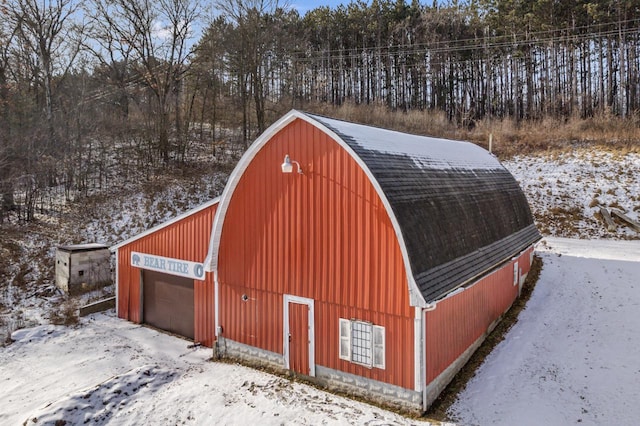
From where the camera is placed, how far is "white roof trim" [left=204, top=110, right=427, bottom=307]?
7.38 meters

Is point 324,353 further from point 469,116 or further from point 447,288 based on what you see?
point 469,116

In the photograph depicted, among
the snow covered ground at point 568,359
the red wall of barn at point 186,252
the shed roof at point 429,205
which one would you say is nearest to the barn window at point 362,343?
the shed roof at point 429,205

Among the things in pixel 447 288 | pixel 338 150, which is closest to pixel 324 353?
pixel 447 288

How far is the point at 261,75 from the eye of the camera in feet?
87.8

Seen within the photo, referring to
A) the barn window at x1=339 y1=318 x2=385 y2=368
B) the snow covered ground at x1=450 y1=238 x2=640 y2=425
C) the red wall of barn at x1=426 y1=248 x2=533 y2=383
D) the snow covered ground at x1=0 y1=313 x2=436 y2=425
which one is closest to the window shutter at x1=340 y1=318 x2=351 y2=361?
the barn window at x1=339 y1=318 x2=385 y2=368

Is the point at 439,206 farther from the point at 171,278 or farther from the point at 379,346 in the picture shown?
the point at 171,278

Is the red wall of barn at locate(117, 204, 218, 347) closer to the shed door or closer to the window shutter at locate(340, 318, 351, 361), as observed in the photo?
the shed door

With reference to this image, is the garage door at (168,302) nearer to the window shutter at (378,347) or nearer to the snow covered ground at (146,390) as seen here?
the snow covered ground at (146,390)

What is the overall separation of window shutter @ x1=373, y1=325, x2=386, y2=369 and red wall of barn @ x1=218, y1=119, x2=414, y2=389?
0.11 metres

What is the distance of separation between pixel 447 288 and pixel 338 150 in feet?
11.8

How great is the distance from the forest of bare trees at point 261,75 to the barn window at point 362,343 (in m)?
17.7

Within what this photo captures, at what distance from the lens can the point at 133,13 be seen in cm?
2416

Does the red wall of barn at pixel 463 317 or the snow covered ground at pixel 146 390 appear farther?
the red wall of barn at pixel 463 317

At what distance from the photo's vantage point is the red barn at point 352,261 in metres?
7.75
